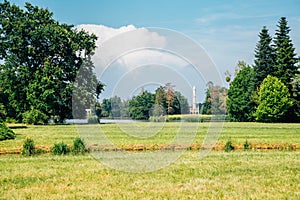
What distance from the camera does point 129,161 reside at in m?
15.4

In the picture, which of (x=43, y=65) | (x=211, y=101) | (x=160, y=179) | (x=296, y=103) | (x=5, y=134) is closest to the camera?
(x=160, y=179)

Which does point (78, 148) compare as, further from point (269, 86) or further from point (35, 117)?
point (269, 86)

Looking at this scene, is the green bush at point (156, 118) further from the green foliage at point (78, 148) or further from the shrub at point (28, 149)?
the shrub at point (28, 149)

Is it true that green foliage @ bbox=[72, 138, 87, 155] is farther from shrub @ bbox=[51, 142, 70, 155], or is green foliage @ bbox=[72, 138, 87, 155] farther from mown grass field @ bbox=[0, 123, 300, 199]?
mown grass field @ bbox=[0, 123, 300, 199]

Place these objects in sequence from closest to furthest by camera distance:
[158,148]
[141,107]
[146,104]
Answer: [158,148] → [146,104] → [141,107]

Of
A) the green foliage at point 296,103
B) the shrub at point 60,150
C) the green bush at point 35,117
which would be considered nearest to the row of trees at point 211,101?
the shrub at point 60,150

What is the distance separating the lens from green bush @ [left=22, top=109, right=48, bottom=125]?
150 feet

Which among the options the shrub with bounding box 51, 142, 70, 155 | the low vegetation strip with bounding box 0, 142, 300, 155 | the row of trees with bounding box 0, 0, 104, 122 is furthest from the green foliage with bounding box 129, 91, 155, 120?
the row of trees with bounding box 0, 0, 104, 122

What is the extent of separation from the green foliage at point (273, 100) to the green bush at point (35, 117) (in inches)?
1161

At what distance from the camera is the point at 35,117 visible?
45844mm

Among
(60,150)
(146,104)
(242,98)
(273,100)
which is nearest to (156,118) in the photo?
(146,104)

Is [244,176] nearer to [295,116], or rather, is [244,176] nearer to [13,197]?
[13,197]

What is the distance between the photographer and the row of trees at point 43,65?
46.7 metres

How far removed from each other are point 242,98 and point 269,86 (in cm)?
791
